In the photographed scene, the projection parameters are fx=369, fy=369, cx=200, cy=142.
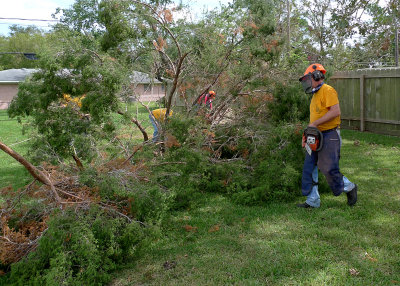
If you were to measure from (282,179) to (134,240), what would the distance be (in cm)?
243

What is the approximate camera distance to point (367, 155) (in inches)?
309

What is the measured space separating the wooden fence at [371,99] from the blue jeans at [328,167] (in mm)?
5948

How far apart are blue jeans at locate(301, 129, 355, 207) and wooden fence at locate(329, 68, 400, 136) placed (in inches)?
234

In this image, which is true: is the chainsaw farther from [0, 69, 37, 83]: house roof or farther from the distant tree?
the distant tree

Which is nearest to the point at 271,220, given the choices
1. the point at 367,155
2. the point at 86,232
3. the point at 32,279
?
the point at 86,232

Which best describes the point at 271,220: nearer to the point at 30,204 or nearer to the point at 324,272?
the point at 324,272

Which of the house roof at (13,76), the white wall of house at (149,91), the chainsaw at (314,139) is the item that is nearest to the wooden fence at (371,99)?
the white wall of house at (149,91)

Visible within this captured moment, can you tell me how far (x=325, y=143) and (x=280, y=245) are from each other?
5.09ft

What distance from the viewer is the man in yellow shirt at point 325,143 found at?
15.3ft

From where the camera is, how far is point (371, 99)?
34.6 ft

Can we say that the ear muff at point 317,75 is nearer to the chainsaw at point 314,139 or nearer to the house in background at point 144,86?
the chainsaw at point 314,139

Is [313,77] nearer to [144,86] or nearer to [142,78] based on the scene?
[142,78]

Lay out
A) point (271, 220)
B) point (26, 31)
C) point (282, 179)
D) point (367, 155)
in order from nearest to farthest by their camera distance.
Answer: point (271, 220) → point (282, 179) → point (367, 155) → point (26, 31)

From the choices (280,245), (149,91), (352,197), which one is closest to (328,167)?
(352,197)
